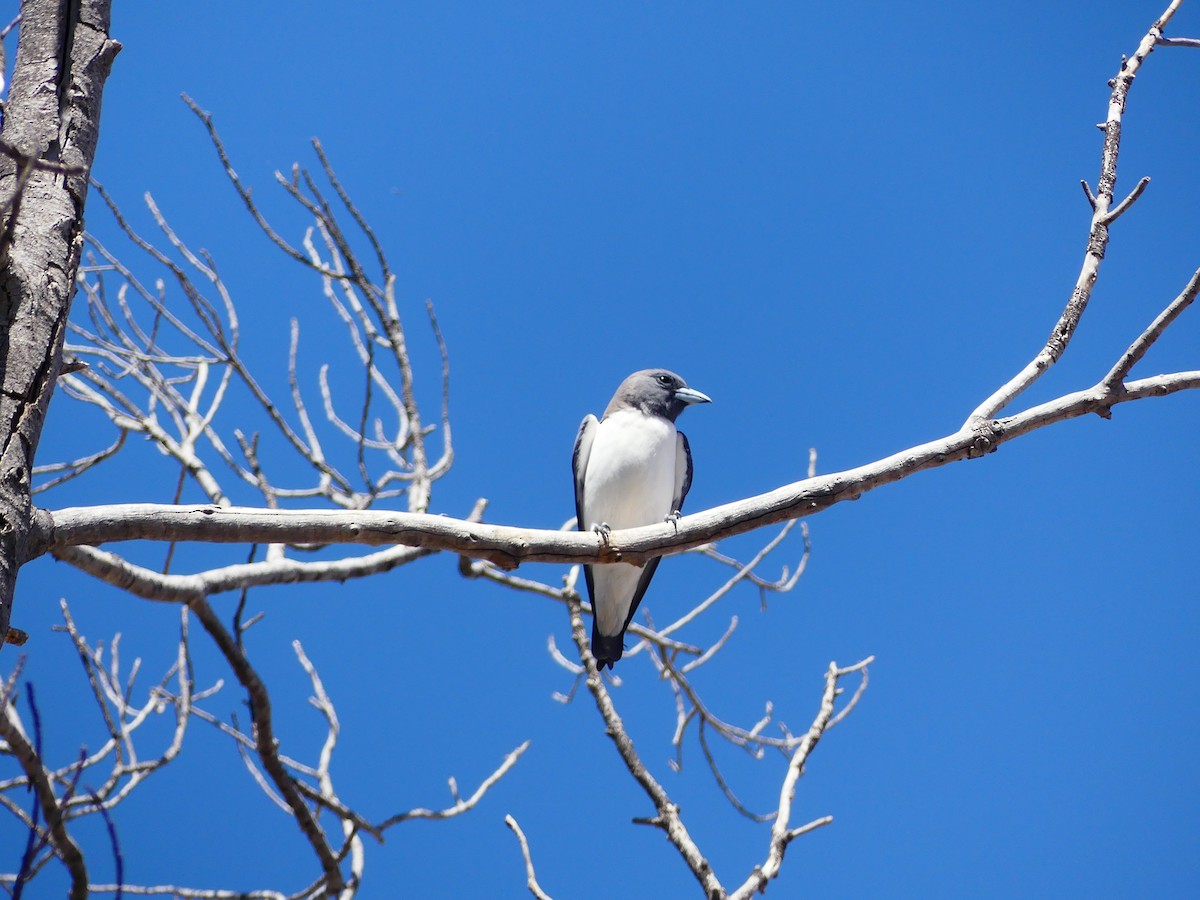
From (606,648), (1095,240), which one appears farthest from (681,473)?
(1095,240)

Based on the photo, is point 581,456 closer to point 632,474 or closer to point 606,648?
point 632,474

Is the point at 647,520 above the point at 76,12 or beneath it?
above

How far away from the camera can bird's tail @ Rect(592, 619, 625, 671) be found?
223 inches

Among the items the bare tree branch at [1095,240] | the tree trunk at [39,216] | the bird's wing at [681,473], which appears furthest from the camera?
the bird's wing at [681,473]

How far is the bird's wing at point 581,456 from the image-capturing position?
6.33 metres

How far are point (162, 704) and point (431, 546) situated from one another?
137 inches

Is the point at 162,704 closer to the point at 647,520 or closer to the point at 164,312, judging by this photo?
the point at 164,312

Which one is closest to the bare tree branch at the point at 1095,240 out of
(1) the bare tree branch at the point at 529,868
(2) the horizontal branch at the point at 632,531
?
(2) the horizontal branch at the point at 632,531

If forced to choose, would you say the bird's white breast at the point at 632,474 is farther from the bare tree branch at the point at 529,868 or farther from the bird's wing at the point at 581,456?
the bare tree branch at the point at 529,868

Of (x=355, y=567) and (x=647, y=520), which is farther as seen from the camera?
(x=647, y=520)

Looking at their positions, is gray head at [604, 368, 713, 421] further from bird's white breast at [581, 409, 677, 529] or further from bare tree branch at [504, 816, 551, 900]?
bare tree branch at [504, 816, 551, 900]

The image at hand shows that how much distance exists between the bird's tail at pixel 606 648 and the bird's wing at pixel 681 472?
966 millimetres

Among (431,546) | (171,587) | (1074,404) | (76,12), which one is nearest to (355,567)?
(171,587)

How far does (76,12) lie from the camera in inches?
109
